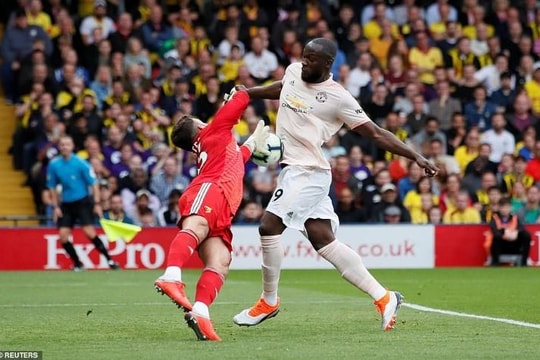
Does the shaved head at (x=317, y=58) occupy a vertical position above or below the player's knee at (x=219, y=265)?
above

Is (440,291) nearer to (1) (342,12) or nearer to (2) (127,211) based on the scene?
(2) (127,211)

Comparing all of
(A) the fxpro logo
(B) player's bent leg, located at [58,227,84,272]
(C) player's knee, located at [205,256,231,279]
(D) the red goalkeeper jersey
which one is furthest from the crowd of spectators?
(C) player's knee, located at [205,256,231,279]

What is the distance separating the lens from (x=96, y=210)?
1944 centimetres

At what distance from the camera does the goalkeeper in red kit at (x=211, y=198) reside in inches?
367

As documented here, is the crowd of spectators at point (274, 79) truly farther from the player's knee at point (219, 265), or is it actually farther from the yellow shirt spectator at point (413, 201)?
the player's knee at point (219, 265)

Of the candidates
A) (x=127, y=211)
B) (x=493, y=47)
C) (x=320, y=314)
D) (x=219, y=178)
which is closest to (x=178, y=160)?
(x=127, y=211)

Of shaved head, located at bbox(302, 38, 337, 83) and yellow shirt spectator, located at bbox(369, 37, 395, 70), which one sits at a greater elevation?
shaved head, located at bbox(302, 38, 337, 83)

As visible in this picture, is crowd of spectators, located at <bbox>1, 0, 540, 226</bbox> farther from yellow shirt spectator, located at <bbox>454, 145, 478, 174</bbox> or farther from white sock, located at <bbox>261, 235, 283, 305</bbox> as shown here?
white sock, located at <bbox>261, 235, 283, 305</bbox>

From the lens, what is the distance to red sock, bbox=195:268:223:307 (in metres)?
9.17

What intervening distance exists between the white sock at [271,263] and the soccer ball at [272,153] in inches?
23.7

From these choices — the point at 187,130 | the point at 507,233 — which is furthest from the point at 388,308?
the point at 507,233

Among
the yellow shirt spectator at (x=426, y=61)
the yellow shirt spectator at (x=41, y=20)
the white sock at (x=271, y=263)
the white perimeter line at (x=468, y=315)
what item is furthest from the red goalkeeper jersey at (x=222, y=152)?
the yellow shirt spectator at (x=426, y=61)

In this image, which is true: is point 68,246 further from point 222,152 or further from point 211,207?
point 211,207

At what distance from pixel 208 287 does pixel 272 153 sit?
1430 mm
